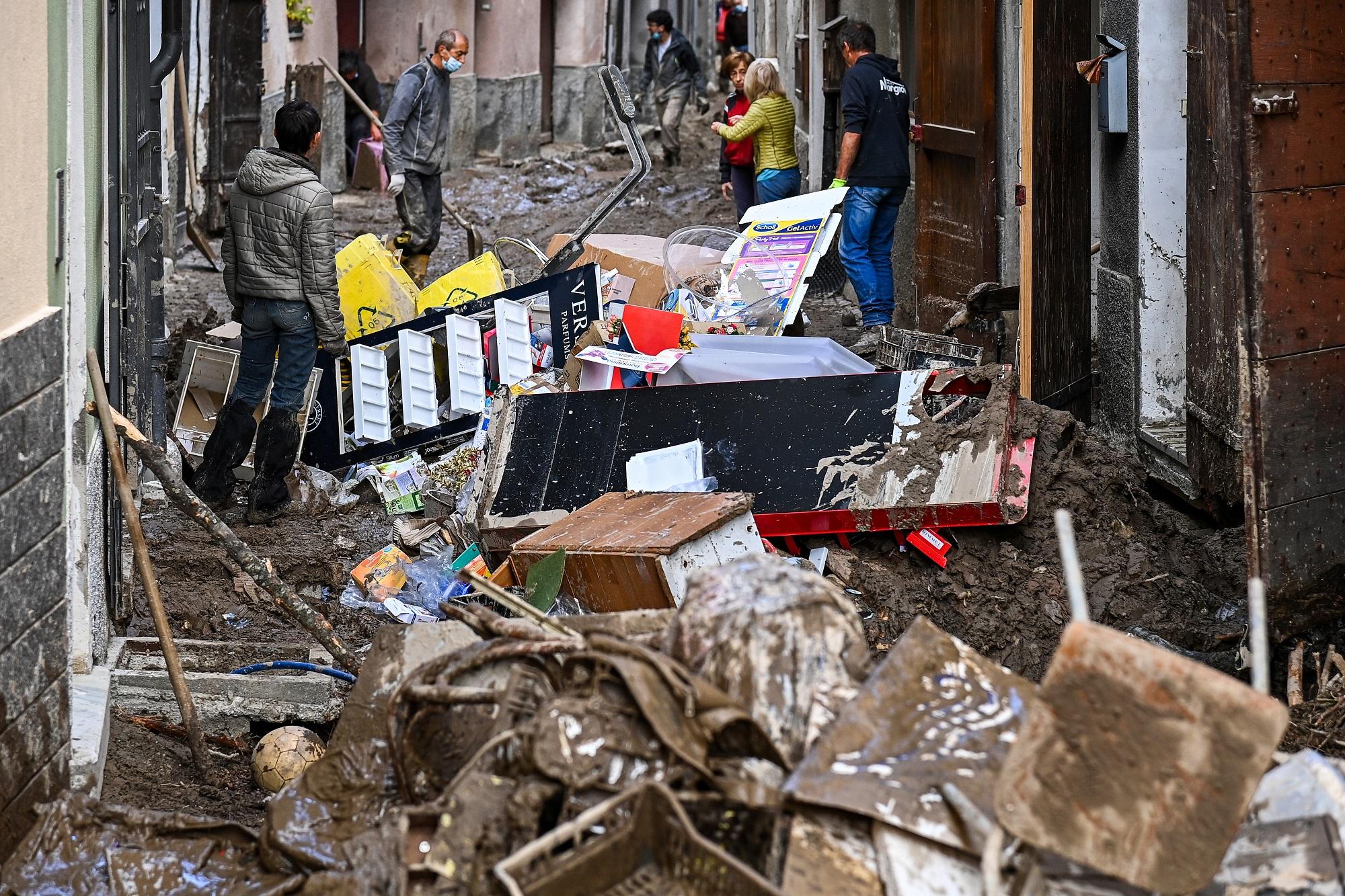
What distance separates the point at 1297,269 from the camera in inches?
163

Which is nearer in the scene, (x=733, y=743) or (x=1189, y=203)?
(x=733, y=743)

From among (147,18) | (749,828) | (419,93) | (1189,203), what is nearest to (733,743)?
(749,828)

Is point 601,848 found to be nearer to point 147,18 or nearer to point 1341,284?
point 1341,284

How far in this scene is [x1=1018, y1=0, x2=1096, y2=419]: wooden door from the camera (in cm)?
655

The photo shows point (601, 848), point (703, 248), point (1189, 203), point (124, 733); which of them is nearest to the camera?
point (601, 848)

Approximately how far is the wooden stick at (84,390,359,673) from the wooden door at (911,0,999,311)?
468 cm

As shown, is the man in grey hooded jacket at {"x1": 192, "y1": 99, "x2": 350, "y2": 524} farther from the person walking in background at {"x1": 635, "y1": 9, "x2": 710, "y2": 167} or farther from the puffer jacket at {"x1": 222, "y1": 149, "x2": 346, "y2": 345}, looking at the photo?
the person walking in background at {"x1": 635, "y1": 9, "x2": 710, "y2": 167}

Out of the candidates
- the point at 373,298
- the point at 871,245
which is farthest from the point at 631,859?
the point at 871,245

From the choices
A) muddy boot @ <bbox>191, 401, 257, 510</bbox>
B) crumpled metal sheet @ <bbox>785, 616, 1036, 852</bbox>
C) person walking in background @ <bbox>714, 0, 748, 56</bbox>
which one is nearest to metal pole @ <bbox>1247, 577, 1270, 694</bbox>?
crumpled metal sheet @ <bbox>785, 616, 1036, 852</bbox>

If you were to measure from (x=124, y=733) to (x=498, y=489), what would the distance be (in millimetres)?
1869

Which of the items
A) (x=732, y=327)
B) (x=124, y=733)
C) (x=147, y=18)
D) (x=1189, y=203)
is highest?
(x=147, y=18)

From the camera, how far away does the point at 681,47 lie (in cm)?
1855

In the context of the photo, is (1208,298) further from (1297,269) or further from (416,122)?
(416,122)

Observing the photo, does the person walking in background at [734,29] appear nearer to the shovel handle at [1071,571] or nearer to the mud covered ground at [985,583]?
the mud covered ground at [985,583]
